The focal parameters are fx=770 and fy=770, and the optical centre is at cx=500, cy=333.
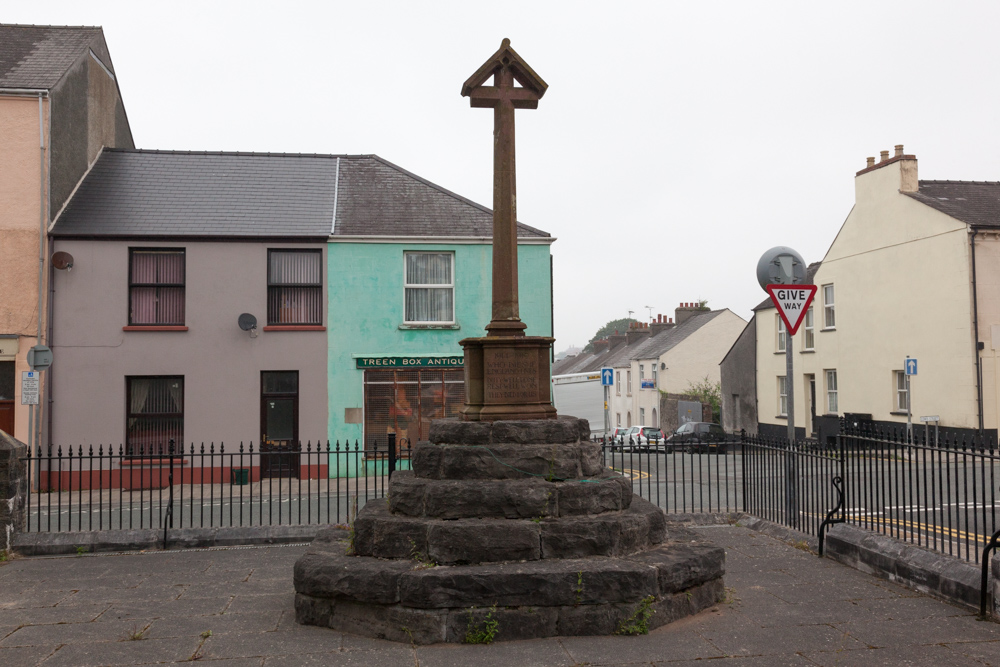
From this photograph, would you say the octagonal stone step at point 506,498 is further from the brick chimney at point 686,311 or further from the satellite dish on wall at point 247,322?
the brick chimney at point 686,311

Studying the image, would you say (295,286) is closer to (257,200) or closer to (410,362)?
(257,200)

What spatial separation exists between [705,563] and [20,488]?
26.0 feet

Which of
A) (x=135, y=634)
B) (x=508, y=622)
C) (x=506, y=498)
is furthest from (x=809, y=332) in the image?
(x=135, y=634)

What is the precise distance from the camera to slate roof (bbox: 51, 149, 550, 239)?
58.7 ft

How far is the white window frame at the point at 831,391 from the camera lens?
27.4 meters

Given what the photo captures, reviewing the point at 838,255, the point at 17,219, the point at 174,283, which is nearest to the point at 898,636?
the point at 174,283

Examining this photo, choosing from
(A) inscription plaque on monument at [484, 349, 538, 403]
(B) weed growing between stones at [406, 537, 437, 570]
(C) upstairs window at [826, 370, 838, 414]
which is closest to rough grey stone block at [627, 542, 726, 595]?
(B) weed growing between stones at [406, 537, 437, 570]

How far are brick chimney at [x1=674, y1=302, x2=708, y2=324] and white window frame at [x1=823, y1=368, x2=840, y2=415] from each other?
16.7 metres

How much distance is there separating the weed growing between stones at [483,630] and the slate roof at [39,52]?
654 inches

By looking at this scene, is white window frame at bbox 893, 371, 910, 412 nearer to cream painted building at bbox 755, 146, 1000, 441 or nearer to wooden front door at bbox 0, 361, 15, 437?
cream painted building at bbox 755, 146, 1000, 441

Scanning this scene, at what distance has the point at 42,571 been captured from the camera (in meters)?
8.29

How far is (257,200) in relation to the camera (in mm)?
19031

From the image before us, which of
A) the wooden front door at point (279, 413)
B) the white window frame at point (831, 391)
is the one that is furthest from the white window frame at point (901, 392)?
the wooden front door at point (279, 413)

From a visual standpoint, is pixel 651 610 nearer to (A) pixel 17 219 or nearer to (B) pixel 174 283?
(B) pixel 174 283
